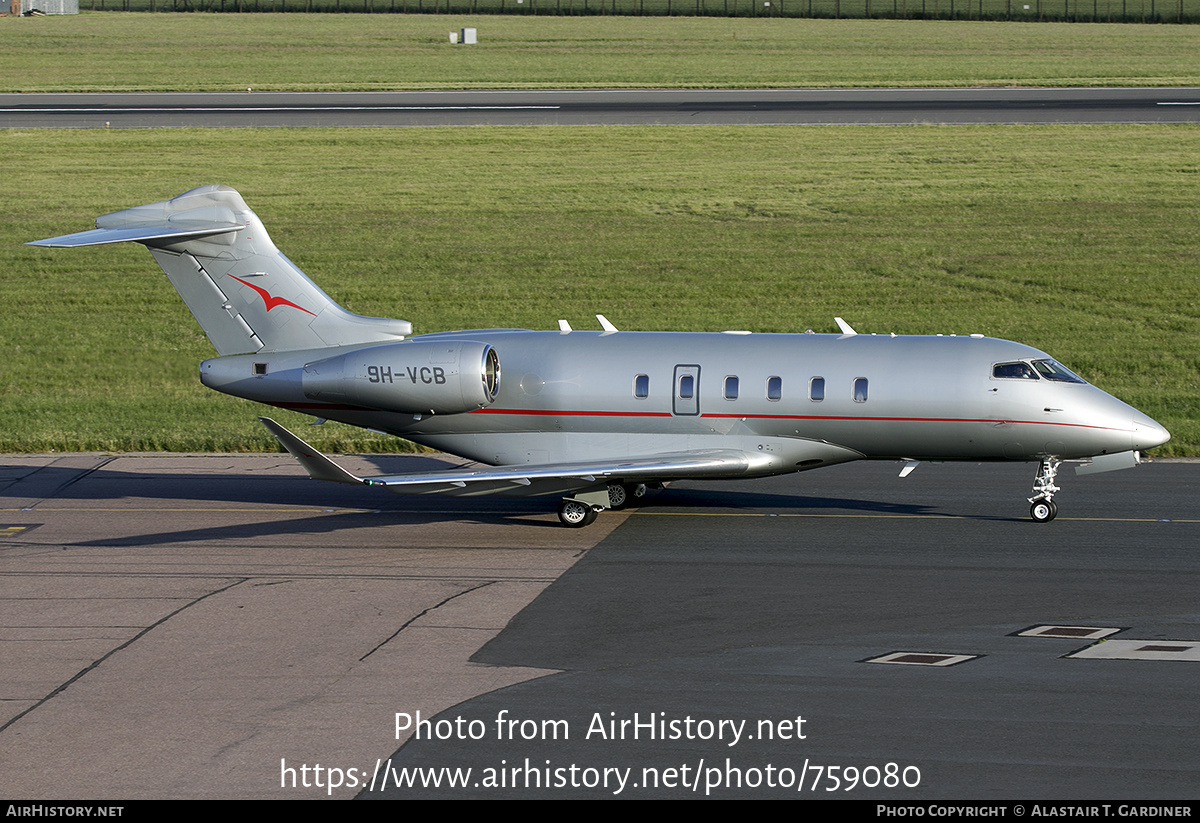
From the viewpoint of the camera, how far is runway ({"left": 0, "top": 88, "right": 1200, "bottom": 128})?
63.2 metres

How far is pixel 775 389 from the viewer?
22891 mm

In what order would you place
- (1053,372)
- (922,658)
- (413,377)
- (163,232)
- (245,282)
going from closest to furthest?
(922,658) → (1053,372) → (413,377) → (163,232) → (245,282)

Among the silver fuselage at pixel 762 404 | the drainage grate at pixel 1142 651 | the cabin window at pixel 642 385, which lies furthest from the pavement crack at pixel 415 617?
the drainage grate at pixel 1142 651

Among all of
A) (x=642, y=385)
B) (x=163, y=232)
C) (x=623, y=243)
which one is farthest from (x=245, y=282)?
(x=623, y=243)

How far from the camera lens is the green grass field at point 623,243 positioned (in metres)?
36.4

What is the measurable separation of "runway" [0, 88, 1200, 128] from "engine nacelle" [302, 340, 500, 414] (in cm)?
4113

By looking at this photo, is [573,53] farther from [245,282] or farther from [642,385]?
[642,385]

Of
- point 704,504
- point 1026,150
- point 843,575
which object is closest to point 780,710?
point 843,575

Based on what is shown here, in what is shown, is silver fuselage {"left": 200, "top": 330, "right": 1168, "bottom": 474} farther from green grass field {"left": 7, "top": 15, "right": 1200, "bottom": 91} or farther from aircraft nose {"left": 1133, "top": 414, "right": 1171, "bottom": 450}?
green grass field {"left": 7, "top": 15, "right": 1200, "bottom": 91}

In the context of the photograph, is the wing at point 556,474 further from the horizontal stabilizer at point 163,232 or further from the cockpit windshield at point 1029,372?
the horizontal stabilizer at point 163,232

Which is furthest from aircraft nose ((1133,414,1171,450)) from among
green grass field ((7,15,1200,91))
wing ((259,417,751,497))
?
green grass field ((7,15,1200,91))

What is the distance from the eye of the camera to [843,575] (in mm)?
20172

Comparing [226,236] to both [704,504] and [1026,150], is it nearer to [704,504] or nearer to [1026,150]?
[704,504]

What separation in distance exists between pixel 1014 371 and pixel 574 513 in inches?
294
